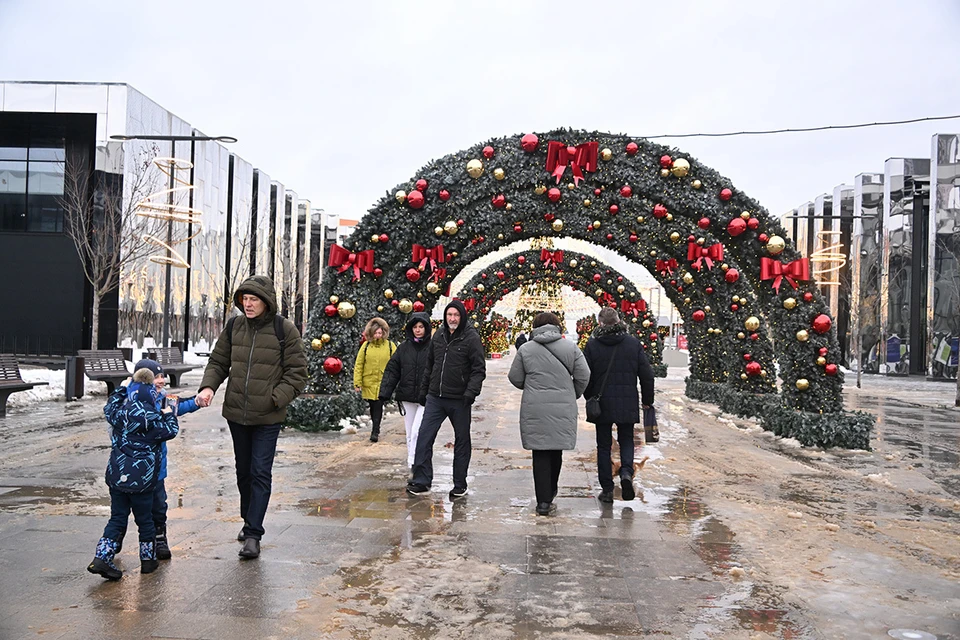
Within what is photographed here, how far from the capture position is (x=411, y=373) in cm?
833

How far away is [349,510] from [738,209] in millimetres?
8210

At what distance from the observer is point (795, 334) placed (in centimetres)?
1227

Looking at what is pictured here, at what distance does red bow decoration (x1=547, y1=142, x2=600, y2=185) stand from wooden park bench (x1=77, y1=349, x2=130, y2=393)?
990 centimetres

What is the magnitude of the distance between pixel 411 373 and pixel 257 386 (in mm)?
2961

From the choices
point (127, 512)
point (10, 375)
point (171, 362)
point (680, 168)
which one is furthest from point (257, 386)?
point (171, 362)

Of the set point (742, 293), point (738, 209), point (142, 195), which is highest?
point (142, 195)

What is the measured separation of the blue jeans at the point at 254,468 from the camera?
17.7 ft

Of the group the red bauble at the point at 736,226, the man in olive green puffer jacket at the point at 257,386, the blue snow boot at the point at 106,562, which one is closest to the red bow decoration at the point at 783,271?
the red bauble at the point at 736,226

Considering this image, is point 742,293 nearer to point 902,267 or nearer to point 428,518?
point 428,518

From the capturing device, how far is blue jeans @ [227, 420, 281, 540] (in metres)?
5.39

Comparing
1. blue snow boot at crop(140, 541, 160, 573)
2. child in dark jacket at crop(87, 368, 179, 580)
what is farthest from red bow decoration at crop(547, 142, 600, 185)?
blue snow boot at crop(140, 541, 160, 573)

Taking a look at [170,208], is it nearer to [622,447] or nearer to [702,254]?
[702,254]

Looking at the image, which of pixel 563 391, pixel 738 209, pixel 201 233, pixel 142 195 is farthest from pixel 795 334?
pixel 201 233

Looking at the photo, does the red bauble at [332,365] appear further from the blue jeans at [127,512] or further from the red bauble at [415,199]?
the blue jeans at [127,512]
